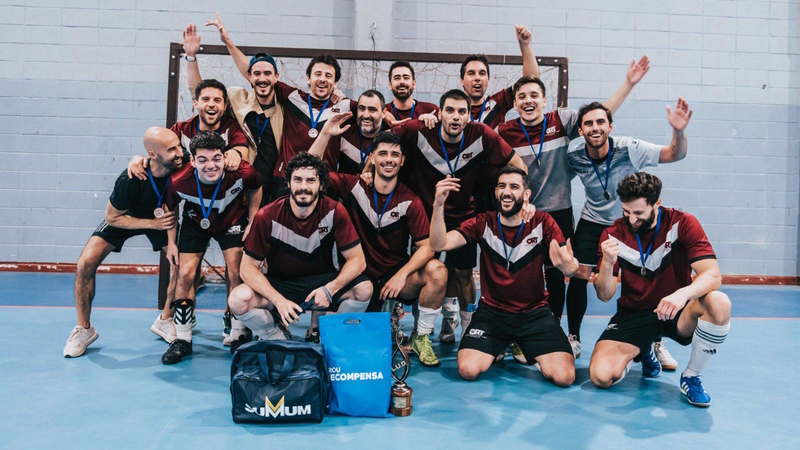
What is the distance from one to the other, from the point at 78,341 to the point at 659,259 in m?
3.86

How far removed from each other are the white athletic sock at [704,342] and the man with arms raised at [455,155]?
4.95 ft

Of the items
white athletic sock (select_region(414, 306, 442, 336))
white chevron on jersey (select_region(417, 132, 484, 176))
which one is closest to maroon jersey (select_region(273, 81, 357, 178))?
white chevron on jersey (select_region(417, 132, 484, 176))

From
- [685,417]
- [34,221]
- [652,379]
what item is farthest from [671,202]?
[34,221]

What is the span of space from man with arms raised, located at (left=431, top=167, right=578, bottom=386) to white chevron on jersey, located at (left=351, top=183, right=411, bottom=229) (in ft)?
1.32

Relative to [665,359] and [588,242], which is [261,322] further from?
[665,359]

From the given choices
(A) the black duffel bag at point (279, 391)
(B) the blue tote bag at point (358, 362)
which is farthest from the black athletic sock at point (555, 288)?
(A) the black duffel bag at point (279, 391)

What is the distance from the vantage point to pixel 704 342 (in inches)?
131

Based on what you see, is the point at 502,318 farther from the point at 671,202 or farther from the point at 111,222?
the point at 671,202

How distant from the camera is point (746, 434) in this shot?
2.92 meters

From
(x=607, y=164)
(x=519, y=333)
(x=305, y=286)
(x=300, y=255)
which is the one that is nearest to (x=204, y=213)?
(x=300, y=255)

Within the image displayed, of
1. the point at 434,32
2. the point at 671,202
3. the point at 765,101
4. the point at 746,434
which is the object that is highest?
the point at 434,32

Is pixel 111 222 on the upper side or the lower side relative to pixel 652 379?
upper

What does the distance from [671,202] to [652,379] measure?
4.59 meters

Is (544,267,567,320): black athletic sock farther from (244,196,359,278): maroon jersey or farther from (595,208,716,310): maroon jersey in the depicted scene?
(244,196,359,278): maroon jersey
